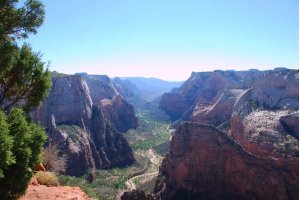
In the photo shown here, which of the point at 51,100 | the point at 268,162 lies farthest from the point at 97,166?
the point at 268,162

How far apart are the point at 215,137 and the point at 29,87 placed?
39.7 metres

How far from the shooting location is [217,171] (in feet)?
176

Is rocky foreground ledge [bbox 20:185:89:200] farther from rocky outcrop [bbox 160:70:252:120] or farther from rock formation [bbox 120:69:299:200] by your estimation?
rocky outcrop [bbox 160:70:252:120]

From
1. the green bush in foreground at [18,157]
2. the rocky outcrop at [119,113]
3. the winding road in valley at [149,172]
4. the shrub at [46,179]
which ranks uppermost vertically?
the green bush in foreground at [18,157]

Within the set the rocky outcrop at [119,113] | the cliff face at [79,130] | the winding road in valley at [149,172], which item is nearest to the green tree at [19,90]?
the winding road in valley at [149,172]

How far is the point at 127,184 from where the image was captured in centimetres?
7306

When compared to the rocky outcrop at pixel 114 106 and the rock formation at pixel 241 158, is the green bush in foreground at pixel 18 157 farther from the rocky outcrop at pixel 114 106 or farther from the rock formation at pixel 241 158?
the rocky outcrop at pixel 114 106

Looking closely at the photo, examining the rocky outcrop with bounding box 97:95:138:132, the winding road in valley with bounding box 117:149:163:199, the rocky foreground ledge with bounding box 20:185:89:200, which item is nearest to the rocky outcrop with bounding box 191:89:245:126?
the winding road in valley with bounding box 117:149:163:199

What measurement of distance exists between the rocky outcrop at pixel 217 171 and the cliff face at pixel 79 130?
81.9 ft

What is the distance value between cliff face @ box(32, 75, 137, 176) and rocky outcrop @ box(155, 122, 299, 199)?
81.9ft

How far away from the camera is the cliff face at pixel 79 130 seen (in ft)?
257

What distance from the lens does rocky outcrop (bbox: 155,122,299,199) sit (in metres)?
47.0

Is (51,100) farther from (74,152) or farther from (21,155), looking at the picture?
(21,155)

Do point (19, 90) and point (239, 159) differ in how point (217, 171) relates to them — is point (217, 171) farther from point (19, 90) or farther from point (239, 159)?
point (19, 90)
